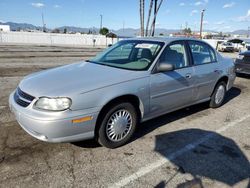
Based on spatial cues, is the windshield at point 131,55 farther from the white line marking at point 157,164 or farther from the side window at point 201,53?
the white line marking at point 157,164

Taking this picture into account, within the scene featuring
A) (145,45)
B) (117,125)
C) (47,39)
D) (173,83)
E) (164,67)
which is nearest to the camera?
(117,125)

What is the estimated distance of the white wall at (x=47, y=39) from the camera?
3566 cm

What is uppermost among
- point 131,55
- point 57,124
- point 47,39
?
point 47,39

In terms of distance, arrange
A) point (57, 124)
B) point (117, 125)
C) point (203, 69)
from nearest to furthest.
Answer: point (57, 124)
point (117, 125)
point (203, 69)

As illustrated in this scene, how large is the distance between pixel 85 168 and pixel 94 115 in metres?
0.68

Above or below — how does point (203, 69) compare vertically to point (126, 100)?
above

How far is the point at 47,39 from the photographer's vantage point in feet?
127

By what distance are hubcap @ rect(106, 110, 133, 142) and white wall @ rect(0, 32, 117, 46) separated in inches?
1457

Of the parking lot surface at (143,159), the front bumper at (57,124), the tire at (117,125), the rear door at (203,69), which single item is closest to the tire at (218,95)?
the rear door at (203,69)

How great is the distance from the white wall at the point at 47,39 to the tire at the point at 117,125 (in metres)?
37.0

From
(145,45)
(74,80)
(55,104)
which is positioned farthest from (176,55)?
(55,104)

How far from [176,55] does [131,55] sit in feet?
2.77

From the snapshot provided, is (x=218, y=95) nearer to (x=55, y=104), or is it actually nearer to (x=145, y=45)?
(x=145, y=45)

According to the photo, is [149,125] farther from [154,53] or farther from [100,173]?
[100,173]
